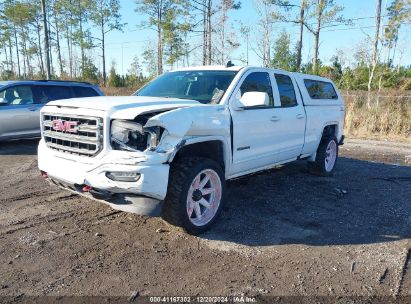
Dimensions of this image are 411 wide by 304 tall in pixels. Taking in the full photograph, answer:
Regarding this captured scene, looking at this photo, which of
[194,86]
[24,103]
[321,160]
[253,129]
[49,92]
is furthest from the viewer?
[49,92]

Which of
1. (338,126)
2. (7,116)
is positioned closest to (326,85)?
(338,126)

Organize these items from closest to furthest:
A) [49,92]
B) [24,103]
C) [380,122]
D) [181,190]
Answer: [181,190] → [24,103] → [49,92] → [380,122]

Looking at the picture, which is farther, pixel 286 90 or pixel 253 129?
pixel 286 90

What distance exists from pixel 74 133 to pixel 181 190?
1308 mm

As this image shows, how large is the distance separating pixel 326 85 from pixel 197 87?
3.60 metres

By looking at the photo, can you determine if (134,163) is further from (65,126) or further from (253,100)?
(253,100)

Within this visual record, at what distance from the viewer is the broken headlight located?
3.71 meters

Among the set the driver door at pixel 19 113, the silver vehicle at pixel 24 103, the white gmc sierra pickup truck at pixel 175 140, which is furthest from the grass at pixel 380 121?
the driver door at pixel 19 113

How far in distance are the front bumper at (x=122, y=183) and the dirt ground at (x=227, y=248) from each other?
0.53m

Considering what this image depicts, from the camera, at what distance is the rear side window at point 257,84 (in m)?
5.13

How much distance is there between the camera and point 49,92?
34.9ft

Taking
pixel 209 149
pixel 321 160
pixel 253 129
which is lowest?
pixel 321 160

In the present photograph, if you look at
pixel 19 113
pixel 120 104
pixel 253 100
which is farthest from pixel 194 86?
pixel 19 113

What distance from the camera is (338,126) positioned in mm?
7852
